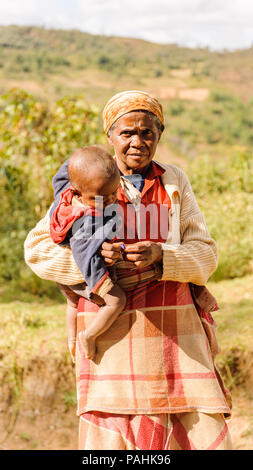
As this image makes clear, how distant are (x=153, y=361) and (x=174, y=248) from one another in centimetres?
40

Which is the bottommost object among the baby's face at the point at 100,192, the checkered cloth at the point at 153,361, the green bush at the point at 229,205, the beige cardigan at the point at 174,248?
the green bush at the point at 229,205

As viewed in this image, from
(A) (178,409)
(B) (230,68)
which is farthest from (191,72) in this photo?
(A) (178,409)

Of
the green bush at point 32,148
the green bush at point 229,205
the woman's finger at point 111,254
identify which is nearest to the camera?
the woman's finger at point 111,254

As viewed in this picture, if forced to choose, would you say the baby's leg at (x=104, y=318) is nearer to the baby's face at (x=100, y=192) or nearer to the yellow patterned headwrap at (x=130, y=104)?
the baby's face at (x=100, y=192)

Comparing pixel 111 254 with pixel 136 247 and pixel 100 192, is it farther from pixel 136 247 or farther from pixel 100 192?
pixel 100 192

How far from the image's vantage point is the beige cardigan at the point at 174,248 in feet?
5.66

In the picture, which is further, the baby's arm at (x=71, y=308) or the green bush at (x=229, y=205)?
the green bush at (x=229, y=205)

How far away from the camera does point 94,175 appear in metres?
1.58

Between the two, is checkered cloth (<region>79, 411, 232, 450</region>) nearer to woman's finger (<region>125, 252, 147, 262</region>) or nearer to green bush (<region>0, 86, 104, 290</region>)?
woman's finger (<region>125, 252, 147, 262</region>)

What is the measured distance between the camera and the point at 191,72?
3033cm

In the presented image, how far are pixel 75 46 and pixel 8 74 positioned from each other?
30.2 ft

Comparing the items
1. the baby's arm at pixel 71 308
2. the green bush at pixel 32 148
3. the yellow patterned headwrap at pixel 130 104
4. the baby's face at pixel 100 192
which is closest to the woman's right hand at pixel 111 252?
the baby's face at pixel 100 192

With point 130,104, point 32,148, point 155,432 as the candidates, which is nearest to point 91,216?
point 130,104

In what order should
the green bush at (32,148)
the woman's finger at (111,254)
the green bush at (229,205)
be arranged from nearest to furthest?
the woman's finger at (111,254)
the green bush at (229,205)
the green bush at (32,148)
